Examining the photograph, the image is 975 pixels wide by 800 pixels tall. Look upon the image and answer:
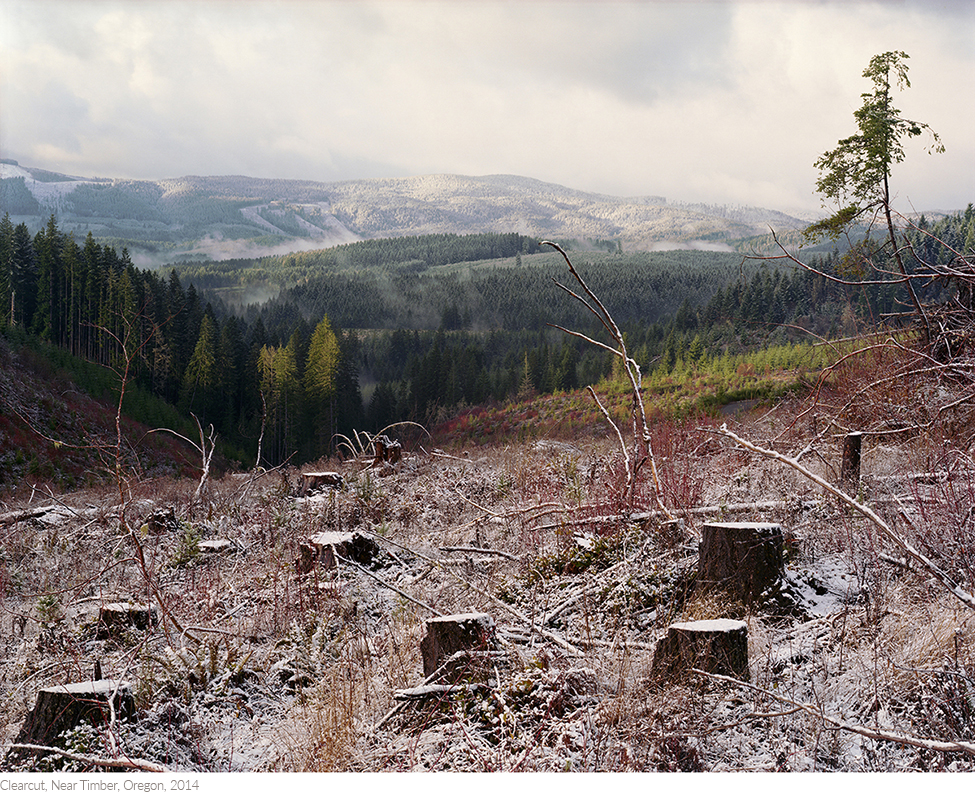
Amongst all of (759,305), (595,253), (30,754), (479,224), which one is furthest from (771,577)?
(479,224)

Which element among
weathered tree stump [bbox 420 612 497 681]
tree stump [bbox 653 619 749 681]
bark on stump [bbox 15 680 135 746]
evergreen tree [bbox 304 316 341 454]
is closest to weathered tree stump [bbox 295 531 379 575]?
weathered tree stump [bbox 420 612 497 681]

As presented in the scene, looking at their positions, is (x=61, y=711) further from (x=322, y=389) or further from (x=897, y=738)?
(x=322, y=389)

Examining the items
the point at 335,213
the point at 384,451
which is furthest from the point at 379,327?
the point at 384,451

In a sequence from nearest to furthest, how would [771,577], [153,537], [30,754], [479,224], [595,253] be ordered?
[30,754] → [771,577] → [153,537] → [595,253] → [479,224]

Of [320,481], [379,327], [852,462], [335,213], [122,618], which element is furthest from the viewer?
[335,213]

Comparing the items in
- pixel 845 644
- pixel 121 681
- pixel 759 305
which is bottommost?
pixel 121 681

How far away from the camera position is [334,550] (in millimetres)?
4672

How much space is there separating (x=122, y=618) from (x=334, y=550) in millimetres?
1439

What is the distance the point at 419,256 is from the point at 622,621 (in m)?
24.4

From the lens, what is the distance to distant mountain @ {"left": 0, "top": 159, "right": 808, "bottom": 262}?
46.9 ft

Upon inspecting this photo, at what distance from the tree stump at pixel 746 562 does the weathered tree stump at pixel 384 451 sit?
722 cm

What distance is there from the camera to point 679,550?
3.98 metres

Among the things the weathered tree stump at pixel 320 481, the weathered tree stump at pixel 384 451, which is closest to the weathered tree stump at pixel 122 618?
the weathered tree stump at pixel 320 481
